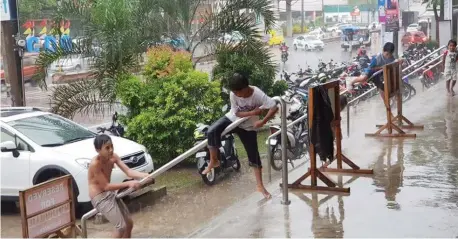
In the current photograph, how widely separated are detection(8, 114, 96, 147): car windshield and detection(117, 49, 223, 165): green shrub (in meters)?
1.66

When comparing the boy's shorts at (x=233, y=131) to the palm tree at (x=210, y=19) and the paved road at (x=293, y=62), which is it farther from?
the paved road at (x=293, y=62)

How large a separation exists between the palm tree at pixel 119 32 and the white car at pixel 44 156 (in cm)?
317

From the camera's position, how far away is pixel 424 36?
34688 mm

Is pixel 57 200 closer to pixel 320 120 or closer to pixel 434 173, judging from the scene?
pixel 320 120

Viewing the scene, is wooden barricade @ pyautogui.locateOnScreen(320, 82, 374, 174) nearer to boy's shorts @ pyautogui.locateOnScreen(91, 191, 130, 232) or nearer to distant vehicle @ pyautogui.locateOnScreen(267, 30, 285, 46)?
boy's shorts @ pyautogui.locateOnScreen(91, 191, 130, 232)

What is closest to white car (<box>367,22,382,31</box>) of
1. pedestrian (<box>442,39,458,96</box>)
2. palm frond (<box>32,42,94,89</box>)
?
pedestrian (<box>442,39,458,96</box>)

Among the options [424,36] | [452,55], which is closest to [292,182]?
[452,55]

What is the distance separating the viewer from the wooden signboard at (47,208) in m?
5.91

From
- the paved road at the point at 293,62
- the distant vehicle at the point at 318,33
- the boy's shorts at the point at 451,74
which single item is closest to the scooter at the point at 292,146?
the boy's shorts at the point at 451,74

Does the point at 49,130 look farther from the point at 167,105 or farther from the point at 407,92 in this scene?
the point at 407,92

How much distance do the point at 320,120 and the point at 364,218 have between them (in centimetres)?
138

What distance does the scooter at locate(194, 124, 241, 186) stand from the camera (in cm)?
1080

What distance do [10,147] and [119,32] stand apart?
4586 millimetres

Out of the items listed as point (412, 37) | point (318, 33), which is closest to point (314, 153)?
point (412, 37)
